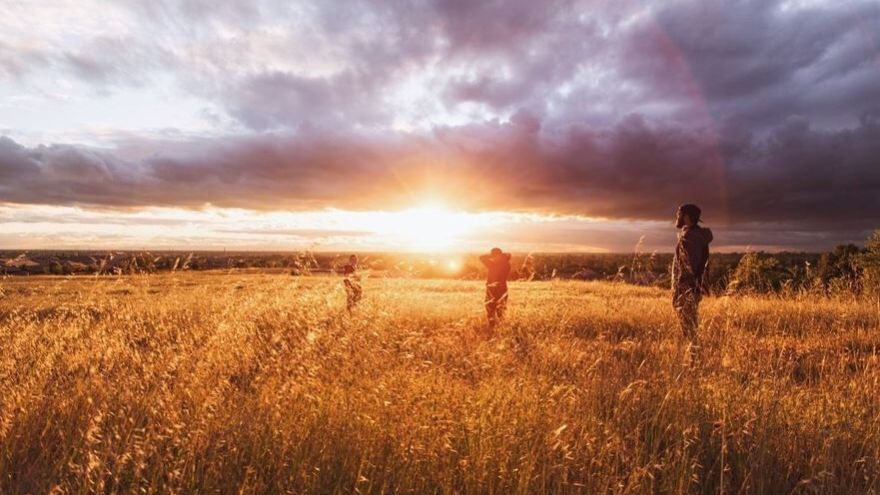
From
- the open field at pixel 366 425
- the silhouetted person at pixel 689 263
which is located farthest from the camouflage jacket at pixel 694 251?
the open field at pixel 366 425

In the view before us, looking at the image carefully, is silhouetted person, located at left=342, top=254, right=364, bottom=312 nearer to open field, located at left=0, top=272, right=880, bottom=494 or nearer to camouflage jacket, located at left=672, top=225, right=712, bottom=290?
open field, located at left=0, top=272, right=880, bottom=494

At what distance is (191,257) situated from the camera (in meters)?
7.21

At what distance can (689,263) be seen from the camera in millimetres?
9727

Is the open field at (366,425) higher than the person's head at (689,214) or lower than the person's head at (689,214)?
lower

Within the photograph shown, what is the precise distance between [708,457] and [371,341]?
355 cm

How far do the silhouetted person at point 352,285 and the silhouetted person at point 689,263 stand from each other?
17.6 ft

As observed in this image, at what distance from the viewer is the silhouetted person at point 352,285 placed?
311 inches

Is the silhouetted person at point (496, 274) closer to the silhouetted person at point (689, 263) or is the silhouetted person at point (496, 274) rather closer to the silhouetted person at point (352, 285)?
the silhouetted person at point (352, 285)

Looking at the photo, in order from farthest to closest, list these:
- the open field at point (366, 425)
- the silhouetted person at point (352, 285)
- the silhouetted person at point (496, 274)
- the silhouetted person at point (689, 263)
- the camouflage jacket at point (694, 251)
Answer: the silhouetted person at point (496, 274)
the camouflage jacket at point (694, 251)
the silhouetted person at point (689, 263)
the silhouetted person at point (352, 285)
the open field at point (366, 425)

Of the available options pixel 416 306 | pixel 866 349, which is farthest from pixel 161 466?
pixel 416 306

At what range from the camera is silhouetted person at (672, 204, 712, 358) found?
9531 millimetres

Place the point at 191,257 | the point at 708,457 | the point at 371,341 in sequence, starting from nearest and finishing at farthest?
1. the point at 708,457
2. the point at 371,341
3. the point at 191,257

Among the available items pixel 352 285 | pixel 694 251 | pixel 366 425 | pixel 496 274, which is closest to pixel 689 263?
pixel 694 251

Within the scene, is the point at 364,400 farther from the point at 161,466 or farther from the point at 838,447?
the point at 838,447
